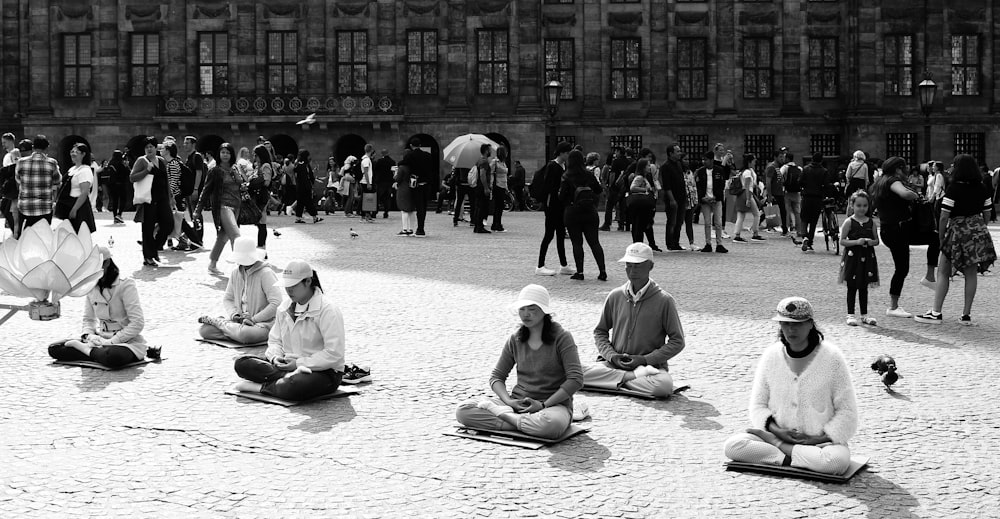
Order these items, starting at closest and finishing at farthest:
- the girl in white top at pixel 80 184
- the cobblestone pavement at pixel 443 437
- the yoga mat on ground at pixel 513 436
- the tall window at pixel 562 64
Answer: the cobblestone pavement at pixel 443 437, the yoga mat on ground at pixel 513 436, the girl in white top at pixel 80 184, the tall window at pixel 562 64

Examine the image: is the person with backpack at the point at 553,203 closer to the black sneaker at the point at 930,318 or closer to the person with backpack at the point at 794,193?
the black sneaker at the point at 930,318

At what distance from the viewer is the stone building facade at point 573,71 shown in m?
44.9

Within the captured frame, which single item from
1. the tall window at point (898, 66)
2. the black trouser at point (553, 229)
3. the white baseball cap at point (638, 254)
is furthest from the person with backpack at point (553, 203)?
the tall window at point (898, 66)

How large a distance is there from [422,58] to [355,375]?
3661 centimetres

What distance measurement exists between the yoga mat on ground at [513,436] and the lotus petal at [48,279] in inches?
98.2

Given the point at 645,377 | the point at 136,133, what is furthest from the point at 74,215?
the point at 136,133

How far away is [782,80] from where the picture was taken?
45.2m

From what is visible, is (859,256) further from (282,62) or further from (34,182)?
(282,62)

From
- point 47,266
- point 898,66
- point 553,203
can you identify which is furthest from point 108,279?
point 898,66

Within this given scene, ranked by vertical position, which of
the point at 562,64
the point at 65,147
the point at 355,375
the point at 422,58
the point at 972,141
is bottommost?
the point at 355,375

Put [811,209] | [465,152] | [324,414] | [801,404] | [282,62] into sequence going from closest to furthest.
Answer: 1. [801,404]
2. [324,414]
3. [811,209]
4. [465,152]
5. [282,62]

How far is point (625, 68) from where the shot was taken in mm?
45406

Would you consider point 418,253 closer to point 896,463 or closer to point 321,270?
point 321,270

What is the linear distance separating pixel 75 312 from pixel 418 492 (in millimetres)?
7837
